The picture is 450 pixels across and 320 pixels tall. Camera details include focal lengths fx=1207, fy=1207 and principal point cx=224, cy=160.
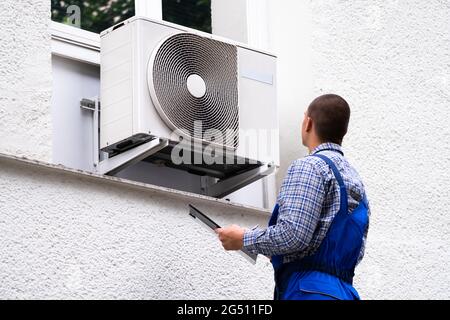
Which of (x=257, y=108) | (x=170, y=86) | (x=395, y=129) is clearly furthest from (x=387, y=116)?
(x=170, y=86)

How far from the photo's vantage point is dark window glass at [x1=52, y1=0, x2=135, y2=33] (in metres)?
5.50

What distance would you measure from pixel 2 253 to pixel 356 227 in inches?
51.9

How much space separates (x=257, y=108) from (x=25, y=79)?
1198 millimetres

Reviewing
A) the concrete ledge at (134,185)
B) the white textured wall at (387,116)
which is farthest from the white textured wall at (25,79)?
the white textured wall at (387,116)

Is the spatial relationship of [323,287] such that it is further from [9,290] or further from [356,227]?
[9,290]

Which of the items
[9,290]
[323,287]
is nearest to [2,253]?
[9,290]

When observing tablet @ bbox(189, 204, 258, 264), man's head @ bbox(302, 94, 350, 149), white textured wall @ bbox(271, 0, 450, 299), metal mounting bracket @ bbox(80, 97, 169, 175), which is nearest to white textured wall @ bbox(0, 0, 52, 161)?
metal mounting bracket @ bbox(80, 97, 169, 175)

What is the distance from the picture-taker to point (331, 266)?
14.5 ft

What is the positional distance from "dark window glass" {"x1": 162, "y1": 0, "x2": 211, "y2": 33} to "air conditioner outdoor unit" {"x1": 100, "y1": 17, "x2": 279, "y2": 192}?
19.7 inches

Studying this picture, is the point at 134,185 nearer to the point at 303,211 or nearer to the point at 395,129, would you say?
the point at 303,211

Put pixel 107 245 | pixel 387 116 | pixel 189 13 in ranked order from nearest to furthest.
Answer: pixel 107 245 < pixel 189 13 < pixel 387 116

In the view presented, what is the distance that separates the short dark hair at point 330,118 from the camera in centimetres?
462

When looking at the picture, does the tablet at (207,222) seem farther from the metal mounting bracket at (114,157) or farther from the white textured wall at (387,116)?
the white textured wall at (387,116)

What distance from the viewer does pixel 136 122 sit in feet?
16.6
